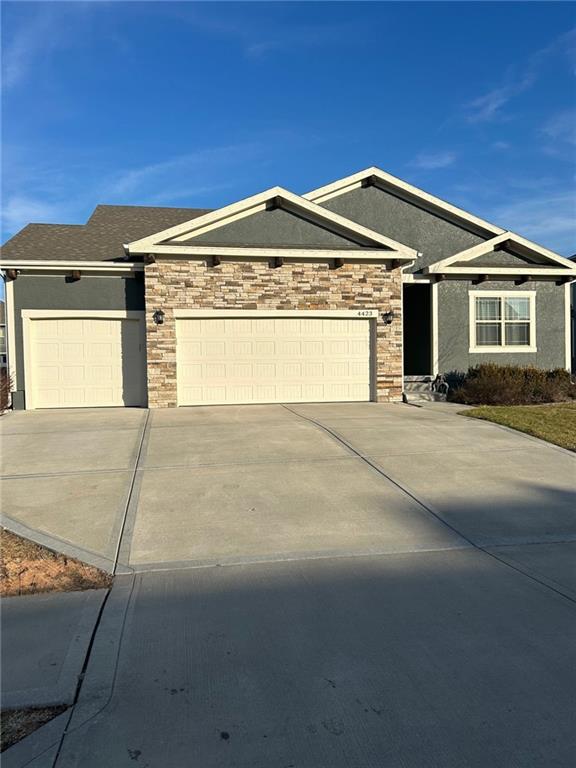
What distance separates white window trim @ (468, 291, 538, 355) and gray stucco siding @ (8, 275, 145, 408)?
945cm

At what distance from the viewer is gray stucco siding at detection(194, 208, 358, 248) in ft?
46.4

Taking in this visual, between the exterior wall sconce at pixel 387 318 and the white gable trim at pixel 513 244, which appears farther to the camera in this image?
the white gable trim at pixel 513 244

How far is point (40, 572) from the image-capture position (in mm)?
4527

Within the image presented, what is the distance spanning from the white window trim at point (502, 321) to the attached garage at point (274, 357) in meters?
3.72

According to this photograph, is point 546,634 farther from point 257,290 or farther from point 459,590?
point 257,290

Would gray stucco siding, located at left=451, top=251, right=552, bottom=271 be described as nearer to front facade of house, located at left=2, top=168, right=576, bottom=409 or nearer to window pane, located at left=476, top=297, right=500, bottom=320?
window pane, located at left=476, top=297, right=500, bottom=320

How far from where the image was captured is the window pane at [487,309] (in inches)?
659

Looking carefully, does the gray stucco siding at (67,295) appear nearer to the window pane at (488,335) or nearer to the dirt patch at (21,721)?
the window pane at (488,335)

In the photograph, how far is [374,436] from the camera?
9.65 m

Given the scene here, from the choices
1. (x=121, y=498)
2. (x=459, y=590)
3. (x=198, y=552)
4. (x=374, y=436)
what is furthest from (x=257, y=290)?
(x=459, y=590)

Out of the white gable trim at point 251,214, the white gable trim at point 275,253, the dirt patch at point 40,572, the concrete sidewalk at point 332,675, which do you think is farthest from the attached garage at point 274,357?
the concrete sidewalk at point 332,675

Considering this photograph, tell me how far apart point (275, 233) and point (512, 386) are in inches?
288

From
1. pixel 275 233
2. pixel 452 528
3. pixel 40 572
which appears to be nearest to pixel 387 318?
pixel 275 233

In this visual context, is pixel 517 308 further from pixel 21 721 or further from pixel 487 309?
pixel 21 721
